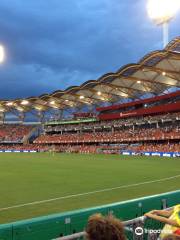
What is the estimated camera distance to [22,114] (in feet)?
417

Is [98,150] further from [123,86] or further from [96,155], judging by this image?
[123,86]

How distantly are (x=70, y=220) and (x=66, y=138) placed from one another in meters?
93.4

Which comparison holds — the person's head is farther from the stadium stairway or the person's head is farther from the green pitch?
the green pitch

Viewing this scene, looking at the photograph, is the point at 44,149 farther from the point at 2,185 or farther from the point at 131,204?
the point at 131,204

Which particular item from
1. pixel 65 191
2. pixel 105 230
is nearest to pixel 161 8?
pixel 65 191

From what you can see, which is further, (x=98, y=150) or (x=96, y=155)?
(x=98, y=150)

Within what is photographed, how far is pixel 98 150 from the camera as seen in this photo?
80875 millimetres

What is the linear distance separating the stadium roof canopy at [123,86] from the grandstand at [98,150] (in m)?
0.18

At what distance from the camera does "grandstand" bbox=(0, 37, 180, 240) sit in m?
9.98

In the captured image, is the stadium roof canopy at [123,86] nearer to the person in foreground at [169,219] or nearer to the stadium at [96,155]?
the stadium at [96,155]

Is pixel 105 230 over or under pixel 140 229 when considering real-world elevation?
over

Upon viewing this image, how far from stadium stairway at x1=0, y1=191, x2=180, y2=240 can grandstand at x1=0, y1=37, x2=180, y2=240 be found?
20 millimetres

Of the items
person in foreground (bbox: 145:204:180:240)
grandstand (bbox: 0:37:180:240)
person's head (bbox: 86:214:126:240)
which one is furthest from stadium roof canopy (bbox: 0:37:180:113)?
person's head (bbox: 86:214:126:240)

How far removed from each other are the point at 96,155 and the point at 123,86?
20.2 meters
